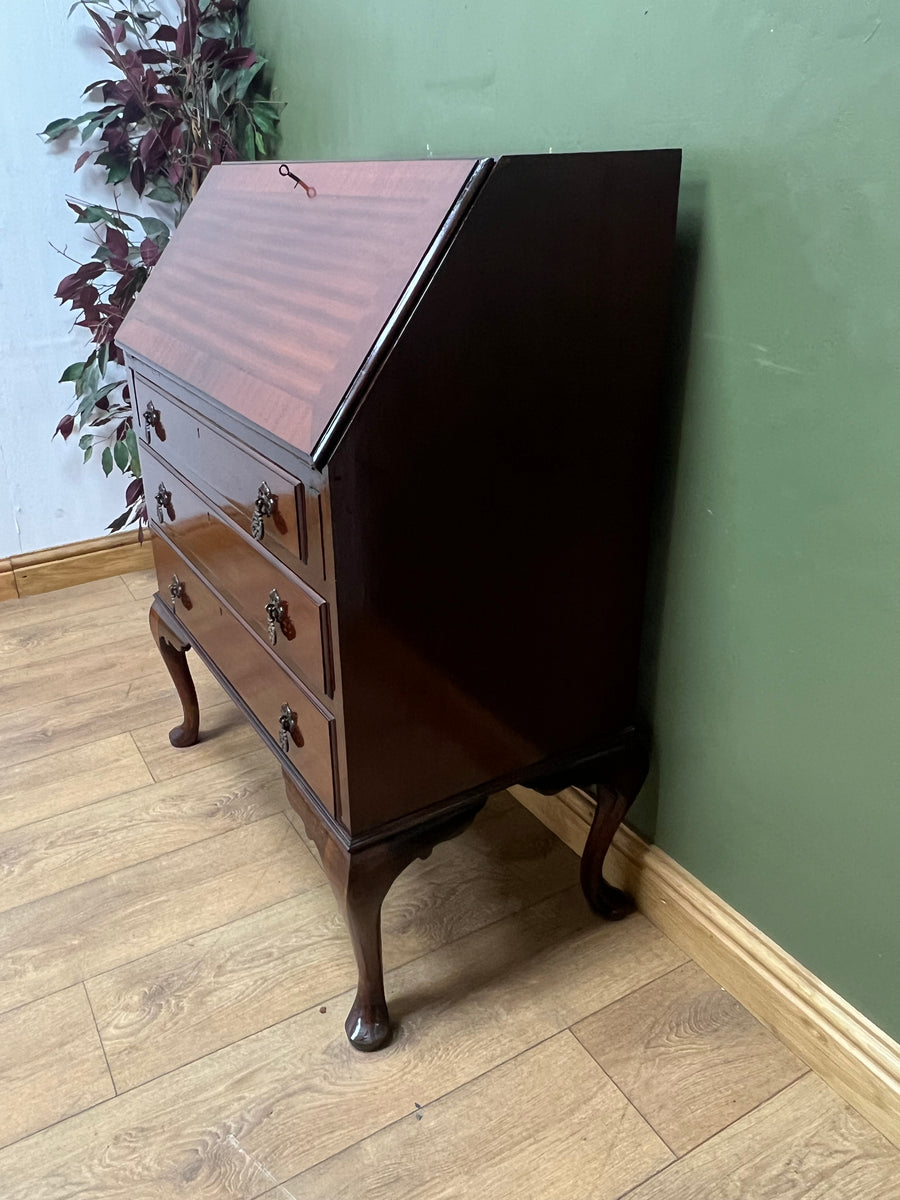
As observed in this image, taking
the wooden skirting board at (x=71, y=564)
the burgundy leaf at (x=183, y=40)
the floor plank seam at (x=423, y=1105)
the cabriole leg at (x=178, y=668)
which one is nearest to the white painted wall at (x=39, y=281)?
the wooden skirting board at (x=71, y=564)

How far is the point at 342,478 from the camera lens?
895 millimetres

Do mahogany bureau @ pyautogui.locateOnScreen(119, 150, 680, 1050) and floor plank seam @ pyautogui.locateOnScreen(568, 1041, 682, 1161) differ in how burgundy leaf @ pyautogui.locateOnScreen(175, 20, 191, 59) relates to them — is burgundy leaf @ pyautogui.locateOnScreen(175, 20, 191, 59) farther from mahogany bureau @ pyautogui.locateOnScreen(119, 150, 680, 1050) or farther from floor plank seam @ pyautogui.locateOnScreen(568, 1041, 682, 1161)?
floor plank seam @ pyautogui.locateOnScreen(568, 1041, 682, 1161)

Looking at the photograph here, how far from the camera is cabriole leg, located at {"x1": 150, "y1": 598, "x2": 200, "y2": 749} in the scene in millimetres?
1611

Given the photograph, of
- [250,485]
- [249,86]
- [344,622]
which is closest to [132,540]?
[249,86]

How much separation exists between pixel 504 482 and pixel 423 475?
0.35 feet

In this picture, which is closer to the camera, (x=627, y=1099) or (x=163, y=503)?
(x=627, y=1099)

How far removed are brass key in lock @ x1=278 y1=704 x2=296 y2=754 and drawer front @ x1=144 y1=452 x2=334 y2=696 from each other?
0.07 meters

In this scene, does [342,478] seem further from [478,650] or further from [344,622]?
[478,650]

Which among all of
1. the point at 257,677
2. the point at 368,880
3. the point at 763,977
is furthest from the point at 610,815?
the point at 257,677

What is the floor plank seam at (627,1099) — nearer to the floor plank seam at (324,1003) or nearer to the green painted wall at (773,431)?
the floor plank seam at (324,1003)

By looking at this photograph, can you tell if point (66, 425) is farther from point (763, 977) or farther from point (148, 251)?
point (763, 977)

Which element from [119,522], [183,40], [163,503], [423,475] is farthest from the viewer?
[119,522]

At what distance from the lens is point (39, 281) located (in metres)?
2.18

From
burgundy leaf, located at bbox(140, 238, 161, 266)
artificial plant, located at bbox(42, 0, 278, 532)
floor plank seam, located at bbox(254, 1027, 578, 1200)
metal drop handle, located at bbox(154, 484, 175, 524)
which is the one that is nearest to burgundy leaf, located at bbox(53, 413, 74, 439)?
artificial plant, located at bbox(42, 0, 278, 532)
